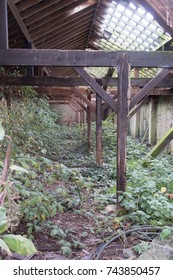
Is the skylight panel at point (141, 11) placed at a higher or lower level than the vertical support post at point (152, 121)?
higher

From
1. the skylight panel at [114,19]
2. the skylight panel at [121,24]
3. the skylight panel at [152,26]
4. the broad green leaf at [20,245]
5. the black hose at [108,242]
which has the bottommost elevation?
the black hose at [108,242]

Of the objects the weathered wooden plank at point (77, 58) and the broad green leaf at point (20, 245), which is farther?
the weathered wooden plank at point (77, 58)

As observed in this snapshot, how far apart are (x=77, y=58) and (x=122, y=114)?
981 millimetres

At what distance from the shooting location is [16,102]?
7.84 metres

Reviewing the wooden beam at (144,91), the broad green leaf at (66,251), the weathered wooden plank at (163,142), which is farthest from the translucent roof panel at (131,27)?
the broad green leaf at (66,251)

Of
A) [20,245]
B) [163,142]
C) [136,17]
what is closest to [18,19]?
[163,142]

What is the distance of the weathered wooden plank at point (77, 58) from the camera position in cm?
392

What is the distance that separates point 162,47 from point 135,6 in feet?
5.69

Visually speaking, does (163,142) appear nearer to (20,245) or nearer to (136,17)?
(136,17)

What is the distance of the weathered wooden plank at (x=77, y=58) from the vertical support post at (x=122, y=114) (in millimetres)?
97

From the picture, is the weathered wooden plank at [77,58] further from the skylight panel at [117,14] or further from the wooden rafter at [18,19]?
the skylight panel at [117,14]

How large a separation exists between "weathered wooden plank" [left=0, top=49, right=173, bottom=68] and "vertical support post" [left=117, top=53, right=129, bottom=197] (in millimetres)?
97

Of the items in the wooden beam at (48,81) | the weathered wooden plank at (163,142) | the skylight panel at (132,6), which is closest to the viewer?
the weathered wooden plank at (163,142)

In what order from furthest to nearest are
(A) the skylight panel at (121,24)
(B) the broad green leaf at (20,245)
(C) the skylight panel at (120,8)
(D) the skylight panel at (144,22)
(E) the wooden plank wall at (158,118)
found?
(E) the wooden plank wall at (158,118) → (A) the skylight panel at (121,24) → (D) the skylight panel at (144,22) → (C) the skylight panel at (120,8) → (B) the broad green leaf at (20,245)
